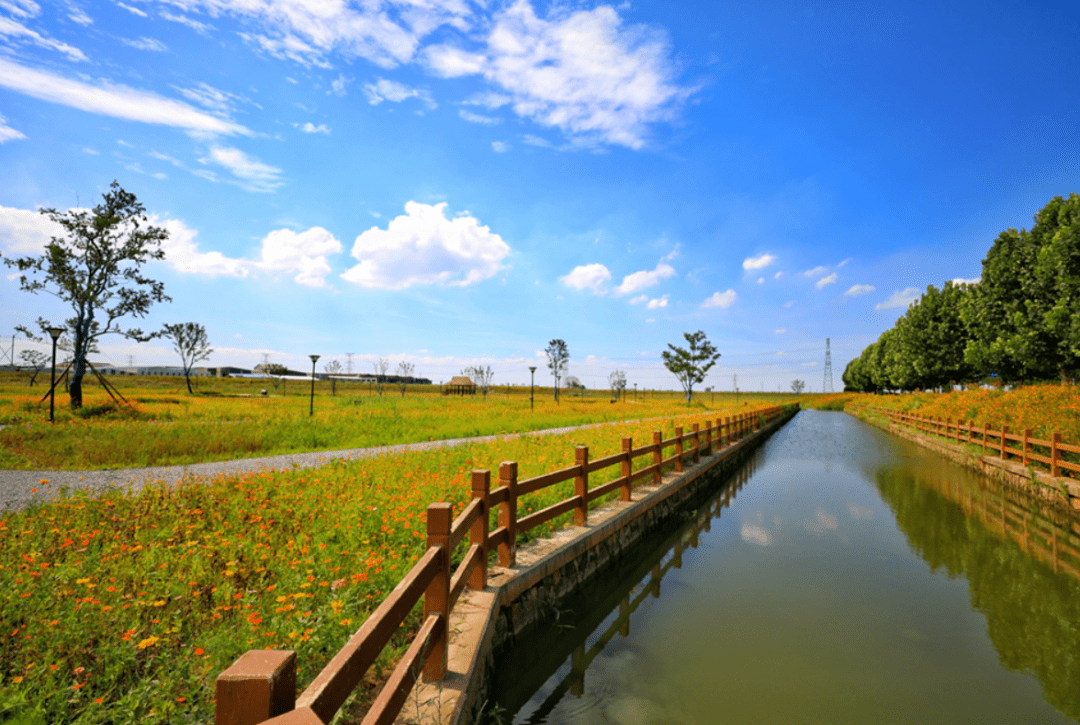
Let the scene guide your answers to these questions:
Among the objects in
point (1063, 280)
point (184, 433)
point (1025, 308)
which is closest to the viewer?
point (184, 433)

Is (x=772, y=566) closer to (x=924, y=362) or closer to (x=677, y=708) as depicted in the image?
(x=677, y=708)

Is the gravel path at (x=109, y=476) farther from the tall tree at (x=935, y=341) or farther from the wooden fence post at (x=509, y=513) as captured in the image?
the tall tree at (x=935, y=341)

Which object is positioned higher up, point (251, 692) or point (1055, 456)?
point (251, 692)

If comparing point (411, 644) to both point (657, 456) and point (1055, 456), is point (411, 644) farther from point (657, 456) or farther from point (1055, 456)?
point (1055, 456)

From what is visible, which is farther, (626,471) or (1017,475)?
(1017,475)

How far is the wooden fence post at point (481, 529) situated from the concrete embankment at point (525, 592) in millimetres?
125

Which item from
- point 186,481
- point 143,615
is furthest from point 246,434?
point 143,615

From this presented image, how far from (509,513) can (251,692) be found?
457cm

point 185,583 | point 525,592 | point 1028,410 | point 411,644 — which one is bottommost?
point 525,592

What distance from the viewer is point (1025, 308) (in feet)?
87.8

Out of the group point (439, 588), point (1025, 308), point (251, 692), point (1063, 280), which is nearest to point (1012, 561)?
point (439, 588)

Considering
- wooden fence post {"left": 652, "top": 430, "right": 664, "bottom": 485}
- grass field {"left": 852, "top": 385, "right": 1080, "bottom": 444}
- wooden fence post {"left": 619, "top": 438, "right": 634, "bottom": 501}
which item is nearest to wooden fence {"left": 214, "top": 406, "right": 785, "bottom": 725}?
wooden fence post {"left": 619, "top": 438, "right": 634, "bottom": 501}

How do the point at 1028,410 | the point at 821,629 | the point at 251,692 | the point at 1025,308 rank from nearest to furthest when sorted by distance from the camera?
the point at 251,692 < the point at 821,629 < the point at 1028,410 < the point at 1025,308

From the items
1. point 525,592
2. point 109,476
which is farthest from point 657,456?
point 109,476
